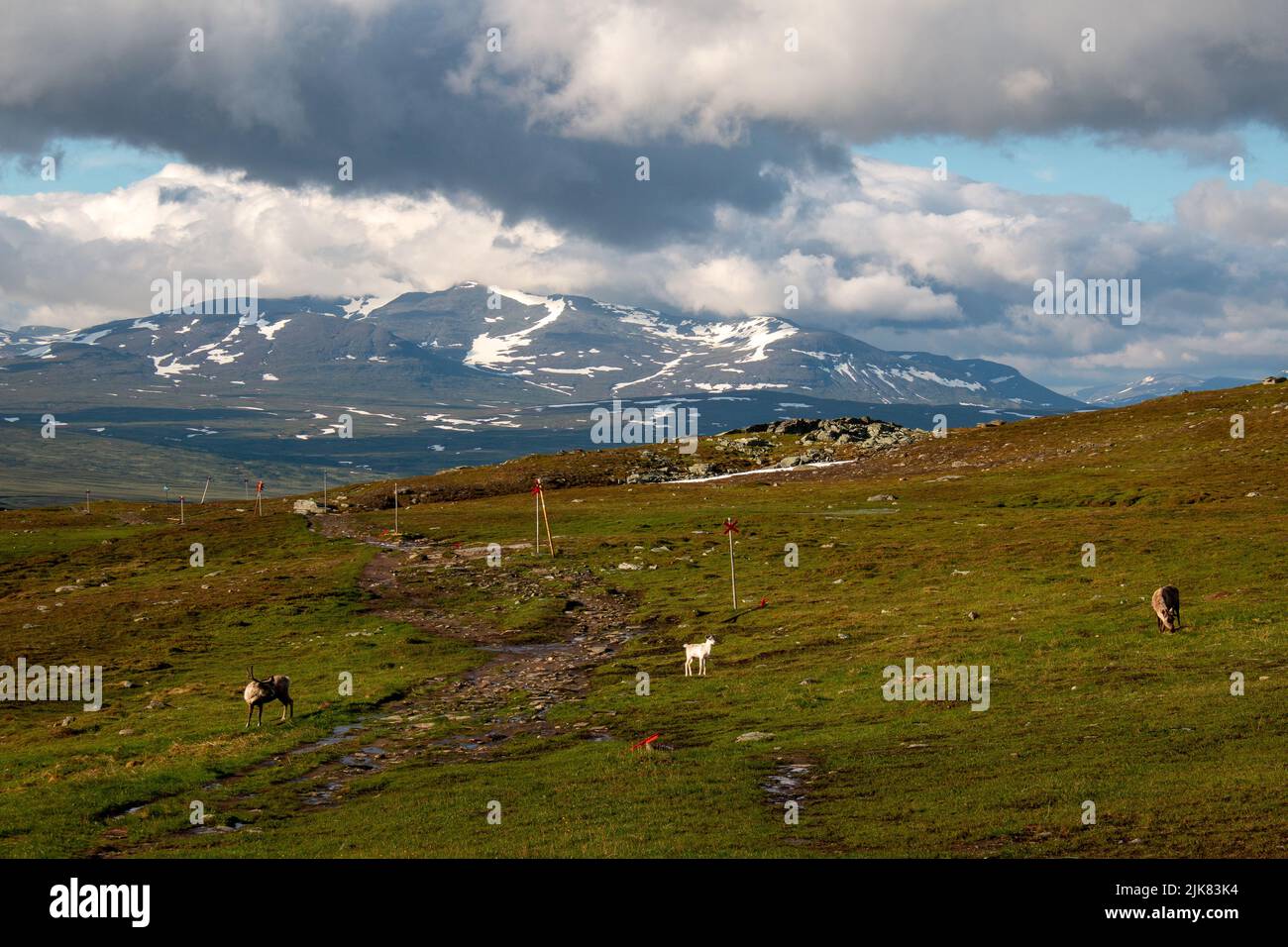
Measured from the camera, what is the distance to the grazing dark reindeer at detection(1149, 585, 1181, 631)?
44.0m

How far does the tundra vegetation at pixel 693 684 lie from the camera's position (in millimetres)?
24062

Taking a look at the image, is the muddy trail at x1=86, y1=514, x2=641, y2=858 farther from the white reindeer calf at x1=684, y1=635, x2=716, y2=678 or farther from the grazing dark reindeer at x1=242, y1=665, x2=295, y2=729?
the white reindeer calf at x1=684, y1=635, x2=716, y2=678

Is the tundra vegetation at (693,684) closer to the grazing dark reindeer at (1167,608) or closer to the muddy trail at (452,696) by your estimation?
the muddy trail at (452,696)

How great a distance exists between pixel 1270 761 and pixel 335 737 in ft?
94.9

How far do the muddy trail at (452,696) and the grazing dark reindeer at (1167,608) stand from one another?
A: 75.6ft
